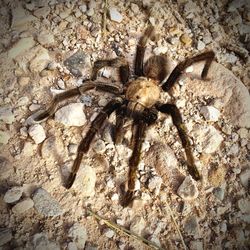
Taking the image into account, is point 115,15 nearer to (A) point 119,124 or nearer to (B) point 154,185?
(A) point 119,124

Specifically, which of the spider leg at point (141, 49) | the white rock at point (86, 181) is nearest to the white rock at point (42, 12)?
the spider leg at point (141, 49)

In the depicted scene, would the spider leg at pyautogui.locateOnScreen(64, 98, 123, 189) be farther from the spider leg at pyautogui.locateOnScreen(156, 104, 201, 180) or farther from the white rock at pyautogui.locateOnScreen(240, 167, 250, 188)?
the white rock at pyautogui.locateOnScreen(240, 167, 250, 188)

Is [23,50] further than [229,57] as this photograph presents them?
No

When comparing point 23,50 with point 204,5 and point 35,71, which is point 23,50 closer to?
point 35,71

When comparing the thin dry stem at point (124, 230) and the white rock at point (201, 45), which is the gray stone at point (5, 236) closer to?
the thin dry stem at point (124, 230)

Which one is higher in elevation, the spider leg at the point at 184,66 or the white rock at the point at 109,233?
the spider leg at the point at 184,66

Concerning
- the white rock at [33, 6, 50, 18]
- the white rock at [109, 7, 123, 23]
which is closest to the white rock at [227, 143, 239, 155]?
the white rock at [109, 7, 123, 23]

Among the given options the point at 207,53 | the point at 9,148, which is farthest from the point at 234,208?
the point at 9,148
